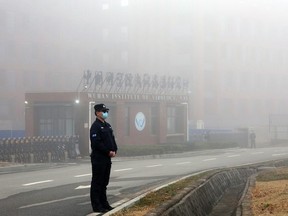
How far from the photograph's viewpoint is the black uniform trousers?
864 centimetres

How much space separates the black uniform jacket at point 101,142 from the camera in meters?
8.57

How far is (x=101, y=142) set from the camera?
28.2 feet

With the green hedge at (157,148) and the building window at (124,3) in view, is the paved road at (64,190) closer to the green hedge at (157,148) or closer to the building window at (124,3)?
the green hedge at (157,148)

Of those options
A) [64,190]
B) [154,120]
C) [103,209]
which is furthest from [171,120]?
[103,209]

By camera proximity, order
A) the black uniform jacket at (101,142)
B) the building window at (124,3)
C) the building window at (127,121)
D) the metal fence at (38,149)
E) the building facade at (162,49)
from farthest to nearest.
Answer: the building window at (124,3) → the building facade at (162,49) → the building window at (127,121) → the metal fence at (38,149) → the black uniform jacket at (101,142)

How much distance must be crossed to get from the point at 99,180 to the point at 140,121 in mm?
29277

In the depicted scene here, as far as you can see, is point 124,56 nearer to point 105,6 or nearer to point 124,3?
point 124,3

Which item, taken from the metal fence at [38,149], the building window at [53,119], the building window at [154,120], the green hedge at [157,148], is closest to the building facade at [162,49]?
the building window at [154,120]

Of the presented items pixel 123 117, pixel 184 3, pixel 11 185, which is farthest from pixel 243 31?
pixel 11 185

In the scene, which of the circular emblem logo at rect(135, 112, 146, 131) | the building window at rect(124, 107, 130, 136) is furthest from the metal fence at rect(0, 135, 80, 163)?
the circular emblem logo at rect(135, 112, 146, 131)

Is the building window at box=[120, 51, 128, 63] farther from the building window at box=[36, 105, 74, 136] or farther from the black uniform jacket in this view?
the black uniform jacket

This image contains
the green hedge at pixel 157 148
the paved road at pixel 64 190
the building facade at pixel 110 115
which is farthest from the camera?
the building facade at pixel 110 115

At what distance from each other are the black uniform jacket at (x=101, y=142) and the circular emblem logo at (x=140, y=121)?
28803 millimetres

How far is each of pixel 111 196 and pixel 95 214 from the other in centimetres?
299
